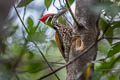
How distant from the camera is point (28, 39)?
86cm

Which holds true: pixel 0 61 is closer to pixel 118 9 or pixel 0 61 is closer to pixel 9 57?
pixel 9 57

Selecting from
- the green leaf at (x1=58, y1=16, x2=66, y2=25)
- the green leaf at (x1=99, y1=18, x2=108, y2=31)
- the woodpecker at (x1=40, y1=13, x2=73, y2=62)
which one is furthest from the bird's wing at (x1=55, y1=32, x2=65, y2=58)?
the green leaf at (x1=99, y1=18, x2=108, y2=31)

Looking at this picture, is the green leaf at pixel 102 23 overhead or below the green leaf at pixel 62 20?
overhead

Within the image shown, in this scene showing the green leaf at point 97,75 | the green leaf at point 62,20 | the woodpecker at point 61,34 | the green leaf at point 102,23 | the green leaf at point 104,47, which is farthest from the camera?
the woodpecker at point 61,34

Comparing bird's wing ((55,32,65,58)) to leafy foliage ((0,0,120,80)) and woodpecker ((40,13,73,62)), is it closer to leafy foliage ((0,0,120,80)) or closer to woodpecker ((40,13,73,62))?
woodpecker ((40,13,73,62))

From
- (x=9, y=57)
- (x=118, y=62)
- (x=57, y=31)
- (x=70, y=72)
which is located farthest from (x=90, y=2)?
(x=57, y=31)

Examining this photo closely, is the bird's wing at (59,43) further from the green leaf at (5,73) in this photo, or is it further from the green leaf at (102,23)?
the green leaf at (5,73)

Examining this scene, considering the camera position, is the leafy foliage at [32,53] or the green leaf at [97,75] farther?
the green leaf at [97,75]

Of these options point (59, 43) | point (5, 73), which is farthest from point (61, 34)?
point (5, 73)

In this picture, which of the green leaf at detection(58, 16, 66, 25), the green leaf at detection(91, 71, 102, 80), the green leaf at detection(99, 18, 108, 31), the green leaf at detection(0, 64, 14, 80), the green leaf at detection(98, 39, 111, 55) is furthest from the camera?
the green leaf at detection(58, 16, 66, 25)

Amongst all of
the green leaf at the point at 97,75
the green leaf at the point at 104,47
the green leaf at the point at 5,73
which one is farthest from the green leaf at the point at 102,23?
the green leaf at the point at 5,73

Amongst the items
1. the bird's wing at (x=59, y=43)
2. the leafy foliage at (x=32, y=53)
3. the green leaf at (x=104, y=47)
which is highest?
the leafy foliage at (x=32, y=53)

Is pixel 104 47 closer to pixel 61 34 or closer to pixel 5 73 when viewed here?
pixel 61 34

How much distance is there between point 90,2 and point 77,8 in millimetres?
524
